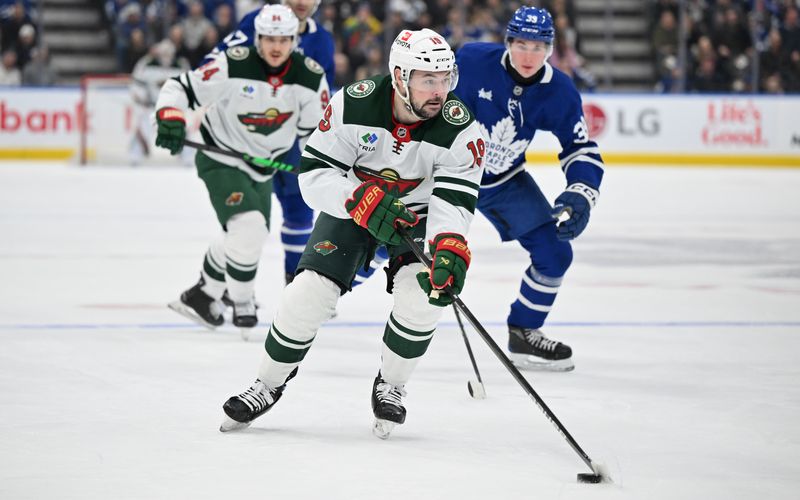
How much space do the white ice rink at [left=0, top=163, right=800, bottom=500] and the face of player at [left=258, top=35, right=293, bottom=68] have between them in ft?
3.51

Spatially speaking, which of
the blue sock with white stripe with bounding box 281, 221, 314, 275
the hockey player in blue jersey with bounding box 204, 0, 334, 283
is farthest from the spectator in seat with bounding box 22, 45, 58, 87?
the blue sock with white stripe with bounding box 281, 221, 314, 275

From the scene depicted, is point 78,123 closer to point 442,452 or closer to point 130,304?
point 130,304

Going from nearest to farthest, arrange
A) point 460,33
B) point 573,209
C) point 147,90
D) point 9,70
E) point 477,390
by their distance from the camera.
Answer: point 477,390, point 573,209, point 147,90, point 9,70, point 460,33

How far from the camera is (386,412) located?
10.5 ft

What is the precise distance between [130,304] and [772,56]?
10234 millimetres

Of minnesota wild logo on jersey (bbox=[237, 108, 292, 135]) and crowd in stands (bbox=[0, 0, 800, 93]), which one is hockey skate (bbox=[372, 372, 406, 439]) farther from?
crowd in stands (bbox=[0, 0, 800, 93])

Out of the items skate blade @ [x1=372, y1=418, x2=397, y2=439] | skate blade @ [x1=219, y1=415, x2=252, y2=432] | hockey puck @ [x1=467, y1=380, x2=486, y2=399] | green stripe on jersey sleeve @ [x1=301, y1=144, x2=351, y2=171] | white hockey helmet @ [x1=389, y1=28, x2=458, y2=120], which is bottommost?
hockey puck @ [x1=467, y1=380, x2=486, y2=399]

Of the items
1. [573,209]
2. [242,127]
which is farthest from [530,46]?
[242,127]

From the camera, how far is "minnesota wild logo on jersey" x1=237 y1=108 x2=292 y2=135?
485 cm

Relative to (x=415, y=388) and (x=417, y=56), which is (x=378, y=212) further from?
(x=415, y=388)

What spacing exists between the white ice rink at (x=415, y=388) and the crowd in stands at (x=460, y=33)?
628 cm

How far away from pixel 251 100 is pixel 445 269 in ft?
6.63

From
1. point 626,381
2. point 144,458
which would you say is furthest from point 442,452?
point 626,381

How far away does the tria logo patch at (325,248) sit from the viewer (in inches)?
127
